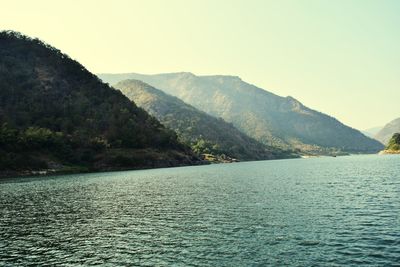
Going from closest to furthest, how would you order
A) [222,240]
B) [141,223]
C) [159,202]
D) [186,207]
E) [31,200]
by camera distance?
[222,240]
[141,223]
[186,207]
[159,202]
[31,200]

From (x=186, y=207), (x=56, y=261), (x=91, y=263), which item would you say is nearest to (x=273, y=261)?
(x=91, y=263)

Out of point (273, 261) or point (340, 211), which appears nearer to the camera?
point (273, 261)

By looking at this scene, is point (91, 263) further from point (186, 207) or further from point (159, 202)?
point (159, 202)

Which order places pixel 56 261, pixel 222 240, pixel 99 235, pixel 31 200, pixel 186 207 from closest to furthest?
1. pixel 56 261
2. pixel 222 240
3. pixel 99 235
4. pixel 186 207
5. pixel 31 200

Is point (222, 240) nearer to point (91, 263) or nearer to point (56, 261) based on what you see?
point (91, 263)

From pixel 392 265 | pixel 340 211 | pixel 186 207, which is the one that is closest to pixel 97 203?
pixel 186 207

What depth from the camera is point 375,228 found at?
56.4 metres

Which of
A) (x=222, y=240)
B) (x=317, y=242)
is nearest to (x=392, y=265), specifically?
(x=317, y=242)

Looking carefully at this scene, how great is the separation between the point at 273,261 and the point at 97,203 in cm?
6481

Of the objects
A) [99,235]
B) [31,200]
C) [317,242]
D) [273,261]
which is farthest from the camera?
[31,200]

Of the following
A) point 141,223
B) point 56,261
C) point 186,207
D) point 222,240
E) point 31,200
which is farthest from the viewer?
point 31,200

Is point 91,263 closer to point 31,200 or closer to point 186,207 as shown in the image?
point 186,207

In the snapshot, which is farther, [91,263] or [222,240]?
[222,240]

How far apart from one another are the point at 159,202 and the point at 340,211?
44.7 m
